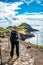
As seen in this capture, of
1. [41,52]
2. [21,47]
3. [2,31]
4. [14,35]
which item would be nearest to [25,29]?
[2,31]

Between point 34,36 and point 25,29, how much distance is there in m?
1.60

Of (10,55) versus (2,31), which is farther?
(2,31)

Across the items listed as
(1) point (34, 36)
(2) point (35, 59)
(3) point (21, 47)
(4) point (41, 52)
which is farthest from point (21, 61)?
(1) point (34, 36)

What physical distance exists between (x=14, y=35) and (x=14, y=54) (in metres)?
1.09

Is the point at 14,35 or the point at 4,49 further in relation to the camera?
the point at 4,49

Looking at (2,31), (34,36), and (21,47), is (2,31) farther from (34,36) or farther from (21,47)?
(21,47)

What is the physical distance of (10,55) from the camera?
10422 mm

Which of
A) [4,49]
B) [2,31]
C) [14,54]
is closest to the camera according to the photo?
[14,54]

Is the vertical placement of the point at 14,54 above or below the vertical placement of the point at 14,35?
below

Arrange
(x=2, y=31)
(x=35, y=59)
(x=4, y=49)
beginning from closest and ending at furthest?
(x=35, y=59), (x=4, y=49), (x=2, y=31)

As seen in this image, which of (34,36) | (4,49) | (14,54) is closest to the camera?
(14,54)

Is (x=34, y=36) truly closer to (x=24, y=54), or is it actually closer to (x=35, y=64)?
(x=24, y=54)

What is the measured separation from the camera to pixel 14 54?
1077 cm

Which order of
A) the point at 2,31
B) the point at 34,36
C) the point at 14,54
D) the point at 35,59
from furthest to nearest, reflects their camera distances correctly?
the point at 2,31 < the point at 34,36 < the point at 14,54 < the point at 35,59
